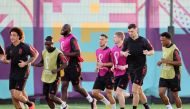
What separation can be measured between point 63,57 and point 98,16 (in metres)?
5.34

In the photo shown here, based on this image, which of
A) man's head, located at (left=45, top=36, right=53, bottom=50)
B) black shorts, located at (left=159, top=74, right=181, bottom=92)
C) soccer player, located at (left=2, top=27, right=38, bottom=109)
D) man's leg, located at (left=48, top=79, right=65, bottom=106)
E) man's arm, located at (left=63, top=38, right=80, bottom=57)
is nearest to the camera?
soccer player, located at (left=2, top=27, right=38, bottom=109)

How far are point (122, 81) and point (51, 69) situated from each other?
6.13ft

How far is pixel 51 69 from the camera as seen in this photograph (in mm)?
15531

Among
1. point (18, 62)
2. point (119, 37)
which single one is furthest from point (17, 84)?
point (119, 37)

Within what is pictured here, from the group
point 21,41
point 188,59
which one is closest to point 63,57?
point 21,41

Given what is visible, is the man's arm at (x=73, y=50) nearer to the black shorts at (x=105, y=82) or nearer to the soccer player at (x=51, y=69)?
the soccer player at (x=51, y=69)

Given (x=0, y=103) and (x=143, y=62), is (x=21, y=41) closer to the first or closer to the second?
(x=143, y=62)

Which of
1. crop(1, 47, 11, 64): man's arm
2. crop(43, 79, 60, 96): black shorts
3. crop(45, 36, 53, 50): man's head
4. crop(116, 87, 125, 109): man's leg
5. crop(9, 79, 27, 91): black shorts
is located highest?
crop(45, 36, 53, 50): man's head

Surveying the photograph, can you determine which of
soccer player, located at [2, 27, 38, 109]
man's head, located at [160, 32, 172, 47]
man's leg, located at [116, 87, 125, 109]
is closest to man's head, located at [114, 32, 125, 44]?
man's head, located at [160, 32, 172, 47]

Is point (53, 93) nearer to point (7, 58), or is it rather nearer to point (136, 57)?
point (7, 58)

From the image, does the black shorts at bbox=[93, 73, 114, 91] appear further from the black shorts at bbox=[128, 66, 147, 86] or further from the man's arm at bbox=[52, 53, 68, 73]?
the man's arm at bbox=[52, 53, 68, 73]

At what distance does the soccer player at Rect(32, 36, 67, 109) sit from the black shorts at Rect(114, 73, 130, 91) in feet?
5.35

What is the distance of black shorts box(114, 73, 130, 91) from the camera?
52.8 feet

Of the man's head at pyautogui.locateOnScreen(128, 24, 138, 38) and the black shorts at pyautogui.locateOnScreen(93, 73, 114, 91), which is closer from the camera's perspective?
the man's head at pyautogui.locateOnScreen(128, 24, 138, 38)
